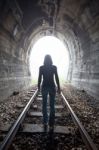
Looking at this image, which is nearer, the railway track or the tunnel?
the railway track

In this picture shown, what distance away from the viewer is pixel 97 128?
6.66 m

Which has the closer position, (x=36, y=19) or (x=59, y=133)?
(x=59, y=133)

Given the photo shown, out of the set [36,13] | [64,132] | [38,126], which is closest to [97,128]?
[64,132]

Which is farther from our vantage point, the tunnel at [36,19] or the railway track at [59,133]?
the tunnel at [36,19]

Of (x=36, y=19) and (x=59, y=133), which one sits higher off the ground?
(x=36, y=19)

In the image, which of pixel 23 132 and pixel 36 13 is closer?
pixel 23 132

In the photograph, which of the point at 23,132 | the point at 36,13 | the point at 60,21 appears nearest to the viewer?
the point at 23,132

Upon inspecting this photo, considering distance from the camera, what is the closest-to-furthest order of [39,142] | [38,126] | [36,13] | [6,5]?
[39,142]
[38,126]
[6,5]
[36,13]

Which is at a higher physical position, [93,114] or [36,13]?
[36,13]

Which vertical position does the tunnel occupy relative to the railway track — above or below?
above

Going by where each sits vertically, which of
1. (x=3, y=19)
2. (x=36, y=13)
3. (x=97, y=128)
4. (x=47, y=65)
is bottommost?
(x=97, y=128)

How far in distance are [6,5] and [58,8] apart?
4781 millimetres

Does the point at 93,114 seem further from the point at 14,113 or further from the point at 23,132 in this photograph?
the point at 23,132

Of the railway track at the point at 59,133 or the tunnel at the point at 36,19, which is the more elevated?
the tunnel at the point at 36,19
